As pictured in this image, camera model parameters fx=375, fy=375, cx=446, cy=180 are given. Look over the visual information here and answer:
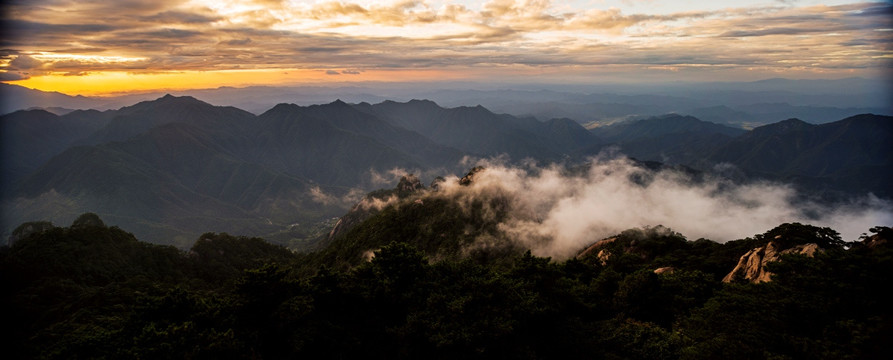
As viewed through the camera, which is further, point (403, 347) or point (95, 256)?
point (95, 256)

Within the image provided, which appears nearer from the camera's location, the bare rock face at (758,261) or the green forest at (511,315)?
the green forest at (511,315)

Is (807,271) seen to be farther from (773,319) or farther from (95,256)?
(95,256)

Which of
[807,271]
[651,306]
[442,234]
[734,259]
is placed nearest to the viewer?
[807,271]

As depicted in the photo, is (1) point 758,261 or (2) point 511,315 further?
(1) point 758,261

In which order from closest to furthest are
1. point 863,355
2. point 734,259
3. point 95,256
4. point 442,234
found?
1. point 863,355
2. point 734,259
3. point 95,256
4. point 442,234

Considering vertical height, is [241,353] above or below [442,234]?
above

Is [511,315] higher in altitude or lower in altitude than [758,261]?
higher

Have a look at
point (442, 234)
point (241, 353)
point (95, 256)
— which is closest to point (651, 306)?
point (241, 353)

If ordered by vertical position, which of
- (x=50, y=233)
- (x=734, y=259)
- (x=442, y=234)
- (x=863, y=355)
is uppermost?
(x=863, y=355)

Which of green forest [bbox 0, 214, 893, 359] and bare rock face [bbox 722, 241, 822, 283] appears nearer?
green forest [bbox 0, 214, 893, 359]
